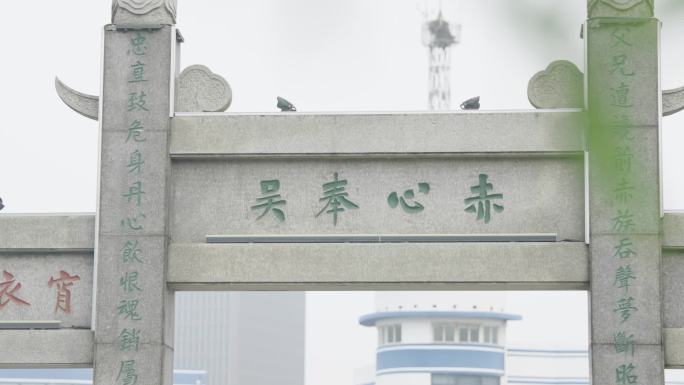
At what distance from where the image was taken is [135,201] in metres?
8.21

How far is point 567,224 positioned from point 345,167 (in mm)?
1547

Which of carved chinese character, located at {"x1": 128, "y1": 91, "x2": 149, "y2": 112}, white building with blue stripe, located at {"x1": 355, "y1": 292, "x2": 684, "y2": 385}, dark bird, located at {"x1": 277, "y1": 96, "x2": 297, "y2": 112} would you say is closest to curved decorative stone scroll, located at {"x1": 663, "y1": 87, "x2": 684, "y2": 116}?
dark bird, located at {"x1": 277, "y1": 96, "x2": 297, "y2": 112}

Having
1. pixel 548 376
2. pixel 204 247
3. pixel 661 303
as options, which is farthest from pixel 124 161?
pixel 548 376

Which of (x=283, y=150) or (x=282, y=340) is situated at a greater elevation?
(x=282, y=340)

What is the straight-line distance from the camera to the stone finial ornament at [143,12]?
8.34 m

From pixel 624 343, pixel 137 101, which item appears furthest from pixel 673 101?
pixel 137 101

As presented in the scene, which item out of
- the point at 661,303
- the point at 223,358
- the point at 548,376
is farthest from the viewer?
the point at 223,358

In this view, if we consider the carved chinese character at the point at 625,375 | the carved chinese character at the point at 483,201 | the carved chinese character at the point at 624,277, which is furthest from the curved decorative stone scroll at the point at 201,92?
the carved chinese character at the point at 625,375

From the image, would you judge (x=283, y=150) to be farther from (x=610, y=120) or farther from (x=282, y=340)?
(x=282, y=340)

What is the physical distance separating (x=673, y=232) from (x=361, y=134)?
2.16 metres

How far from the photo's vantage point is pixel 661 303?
778 cm

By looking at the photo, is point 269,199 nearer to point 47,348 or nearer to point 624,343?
point 47,348

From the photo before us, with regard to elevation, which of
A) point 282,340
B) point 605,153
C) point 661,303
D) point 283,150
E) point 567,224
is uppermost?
point 282,340

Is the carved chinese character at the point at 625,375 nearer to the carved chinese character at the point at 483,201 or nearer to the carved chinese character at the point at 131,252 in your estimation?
the carved chinese character at the point at 483,201
